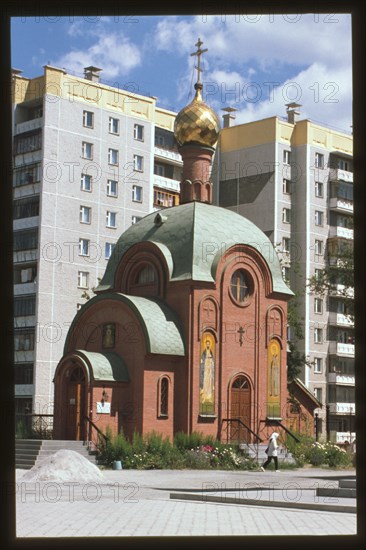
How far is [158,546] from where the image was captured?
707 cm

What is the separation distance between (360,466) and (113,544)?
1.87m

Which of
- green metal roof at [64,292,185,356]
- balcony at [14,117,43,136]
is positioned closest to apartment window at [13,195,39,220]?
balcony at [14,117,43,136]

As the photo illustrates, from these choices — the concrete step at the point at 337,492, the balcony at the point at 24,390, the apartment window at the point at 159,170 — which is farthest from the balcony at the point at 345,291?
the apartment window at the point at 159,170

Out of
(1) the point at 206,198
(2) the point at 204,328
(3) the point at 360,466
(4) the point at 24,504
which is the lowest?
(4) the point at 24,504

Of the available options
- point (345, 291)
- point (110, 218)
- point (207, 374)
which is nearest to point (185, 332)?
point (207, 374)

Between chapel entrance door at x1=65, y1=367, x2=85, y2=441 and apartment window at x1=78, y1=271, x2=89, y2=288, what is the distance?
10757 mm

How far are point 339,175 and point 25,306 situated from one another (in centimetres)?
1585

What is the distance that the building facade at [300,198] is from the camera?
39.2m

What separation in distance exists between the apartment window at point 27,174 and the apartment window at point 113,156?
2.77 metres

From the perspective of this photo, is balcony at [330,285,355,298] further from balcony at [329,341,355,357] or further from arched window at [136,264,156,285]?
balcony at [329,341,355,357]

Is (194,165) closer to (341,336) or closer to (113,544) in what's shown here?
(341,336)

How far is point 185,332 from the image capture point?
90.7 ft

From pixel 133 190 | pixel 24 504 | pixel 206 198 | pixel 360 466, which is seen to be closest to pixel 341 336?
pixel 133 190

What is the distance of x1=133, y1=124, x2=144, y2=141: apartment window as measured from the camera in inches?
1642
